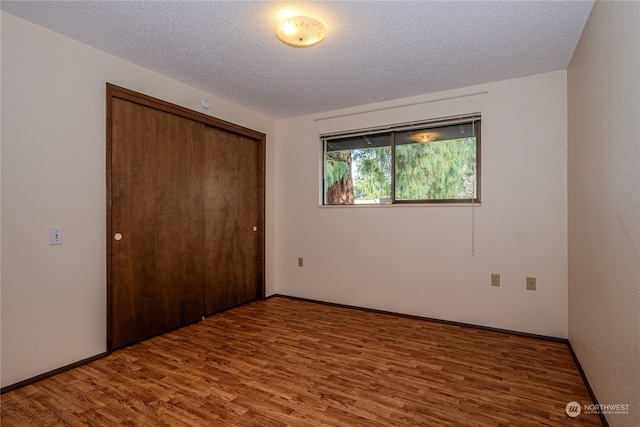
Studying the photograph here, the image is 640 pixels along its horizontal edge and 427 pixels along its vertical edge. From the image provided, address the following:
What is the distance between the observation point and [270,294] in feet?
14.0

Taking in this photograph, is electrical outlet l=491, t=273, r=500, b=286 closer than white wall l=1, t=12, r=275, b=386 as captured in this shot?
No

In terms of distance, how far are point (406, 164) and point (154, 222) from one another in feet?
8.57

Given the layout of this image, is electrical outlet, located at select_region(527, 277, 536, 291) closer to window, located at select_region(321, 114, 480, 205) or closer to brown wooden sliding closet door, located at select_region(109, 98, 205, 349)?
window, located at select_region(321, 114, 480, 205)

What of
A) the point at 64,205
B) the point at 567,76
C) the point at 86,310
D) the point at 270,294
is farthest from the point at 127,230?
the point at 567,76

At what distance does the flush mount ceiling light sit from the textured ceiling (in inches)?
2.4

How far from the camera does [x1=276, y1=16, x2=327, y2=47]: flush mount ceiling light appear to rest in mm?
1940

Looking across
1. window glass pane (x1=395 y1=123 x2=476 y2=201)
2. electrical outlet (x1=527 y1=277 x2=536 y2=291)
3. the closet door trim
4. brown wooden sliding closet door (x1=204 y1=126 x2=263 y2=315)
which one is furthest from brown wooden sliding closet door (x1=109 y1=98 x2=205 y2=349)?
electrical outlet (x1=527 y1=277 x2=536 y2=291)

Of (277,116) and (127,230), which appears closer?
(127,230)

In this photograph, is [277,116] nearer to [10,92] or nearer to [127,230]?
[127,230]

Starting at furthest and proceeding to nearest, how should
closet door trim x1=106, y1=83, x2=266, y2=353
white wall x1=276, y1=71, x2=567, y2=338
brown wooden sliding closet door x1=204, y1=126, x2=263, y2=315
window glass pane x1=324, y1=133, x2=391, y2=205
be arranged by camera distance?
window glass pane x1=324, y1=133, x2=391, y2=205 < brown wooden sliding closet door x1=204, y1=126, x2=263, y2=315 < white wall x1=276, y1=71, x2=567, y2=338 < closet door trim x1=106, y1=83, x2=266, y2=353

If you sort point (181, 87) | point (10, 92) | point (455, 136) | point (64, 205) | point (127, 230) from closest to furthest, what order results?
point (10, 92)
point (64, 205)
point (127, 230)
point (181, 87)
point (455, 136)

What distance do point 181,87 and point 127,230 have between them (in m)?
1.45

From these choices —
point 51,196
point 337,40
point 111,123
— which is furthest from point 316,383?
point 111,123

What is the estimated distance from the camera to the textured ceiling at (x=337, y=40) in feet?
6.29
